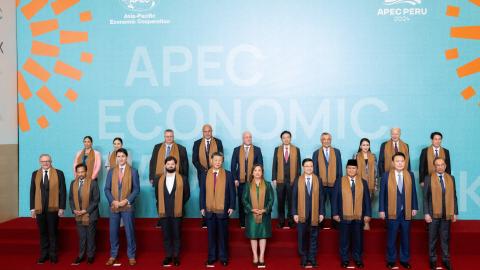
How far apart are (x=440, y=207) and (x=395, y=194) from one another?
0.58m

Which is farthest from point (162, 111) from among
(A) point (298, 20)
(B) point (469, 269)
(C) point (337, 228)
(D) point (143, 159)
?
(B) point (469, 269)

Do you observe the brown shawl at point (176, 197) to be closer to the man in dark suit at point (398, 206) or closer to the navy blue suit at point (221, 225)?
the navy blue suit at point (221, 225)

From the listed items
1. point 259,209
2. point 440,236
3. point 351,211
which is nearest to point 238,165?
point 259,209

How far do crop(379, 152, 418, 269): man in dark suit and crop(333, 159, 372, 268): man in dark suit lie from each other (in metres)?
0.24

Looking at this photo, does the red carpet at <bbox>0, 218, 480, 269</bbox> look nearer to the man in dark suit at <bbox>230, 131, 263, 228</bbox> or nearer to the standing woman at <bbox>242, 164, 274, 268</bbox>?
the standing woman at <bbox>242, 164, 274, 268</bbox>

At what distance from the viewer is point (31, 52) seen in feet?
25.0

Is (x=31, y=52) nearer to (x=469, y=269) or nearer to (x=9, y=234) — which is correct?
(x=9, y=234)

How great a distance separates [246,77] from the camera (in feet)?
24.4

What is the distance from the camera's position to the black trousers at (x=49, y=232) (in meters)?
5.83

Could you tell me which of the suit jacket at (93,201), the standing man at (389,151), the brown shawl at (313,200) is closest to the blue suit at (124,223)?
the suit jacket at (93,201)

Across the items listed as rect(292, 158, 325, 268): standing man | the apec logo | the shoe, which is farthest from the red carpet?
the apec logo

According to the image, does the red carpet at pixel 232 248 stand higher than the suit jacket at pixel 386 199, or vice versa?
the suit jacket at pixel 386 199

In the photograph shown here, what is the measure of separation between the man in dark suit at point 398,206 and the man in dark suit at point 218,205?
2.02 m

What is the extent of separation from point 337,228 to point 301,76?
2.72 meters
